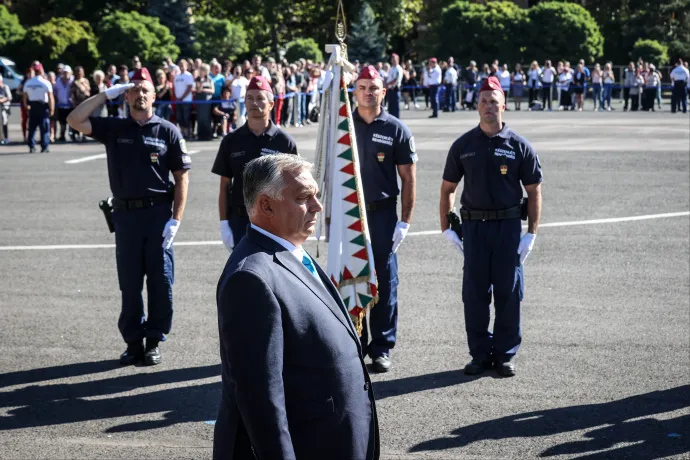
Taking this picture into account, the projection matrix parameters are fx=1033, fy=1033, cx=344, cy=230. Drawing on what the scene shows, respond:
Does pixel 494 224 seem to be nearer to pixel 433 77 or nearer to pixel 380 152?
pixel 380 152

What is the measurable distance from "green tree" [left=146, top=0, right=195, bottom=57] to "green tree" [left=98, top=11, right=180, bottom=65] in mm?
5533

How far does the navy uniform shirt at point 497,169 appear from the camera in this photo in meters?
7.96

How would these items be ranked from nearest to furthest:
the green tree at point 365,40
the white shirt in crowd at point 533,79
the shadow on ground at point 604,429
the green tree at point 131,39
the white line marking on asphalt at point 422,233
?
the shadow on ground at point 604,429 → the white line marking on asphalt at point 422,233 → the white shirt in crowd at point 533,79 → the green tree at point 131,39 → the green tree at point 365,40

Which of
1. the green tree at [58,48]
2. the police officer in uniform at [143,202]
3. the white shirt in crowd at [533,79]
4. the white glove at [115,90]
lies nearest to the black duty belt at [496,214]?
the police officer in uniform at [143,202]

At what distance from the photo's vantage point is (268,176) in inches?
149

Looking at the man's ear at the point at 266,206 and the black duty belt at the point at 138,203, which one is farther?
the black duty belt at the point at 138,203

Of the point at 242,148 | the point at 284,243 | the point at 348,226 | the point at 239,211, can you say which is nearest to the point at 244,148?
the point at 242,148

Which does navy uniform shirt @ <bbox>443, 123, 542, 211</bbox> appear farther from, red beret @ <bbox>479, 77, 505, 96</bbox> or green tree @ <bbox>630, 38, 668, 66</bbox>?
green tree @ <bbox>630, 38, 668, 66</bbox>

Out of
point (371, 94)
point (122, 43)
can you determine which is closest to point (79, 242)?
point (371, 94)

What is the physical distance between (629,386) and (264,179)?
15.7ft

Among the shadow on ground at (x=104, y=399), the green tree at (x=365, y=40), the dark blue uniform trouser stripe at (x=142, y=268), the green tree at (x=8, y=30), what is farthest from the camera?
the green tree at (x=365, y=40)

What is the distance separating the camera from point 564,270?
11.7m

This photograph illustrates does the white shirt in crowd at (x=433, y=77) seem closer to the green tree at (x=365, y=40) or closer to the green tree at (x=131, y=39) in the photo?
the green tree at (x=131, y=39)

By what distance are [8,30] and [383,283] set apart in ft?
177
